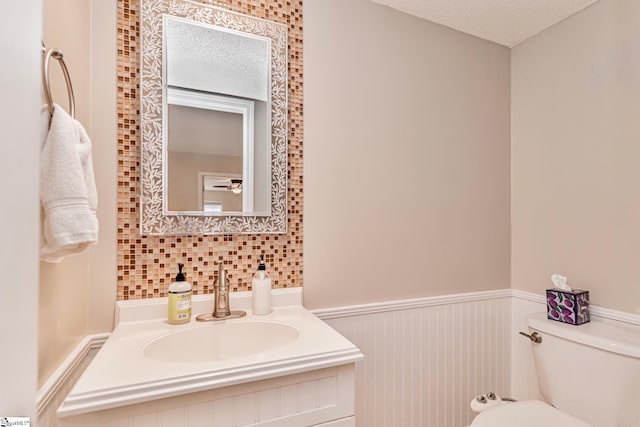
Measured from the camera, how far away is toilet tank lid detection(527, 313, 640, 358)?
117cm

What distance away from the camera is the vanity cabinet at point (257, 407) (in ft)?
2.38

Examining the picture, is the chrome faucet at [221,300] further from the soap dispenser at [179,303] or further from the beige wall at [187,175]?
the beige wall at [187,175]

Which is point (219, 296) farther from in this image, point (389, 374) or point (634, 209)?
point (634, 209)

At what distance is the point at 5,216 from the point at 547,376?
1.78 meters

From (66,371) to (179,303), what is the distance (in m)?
0.33

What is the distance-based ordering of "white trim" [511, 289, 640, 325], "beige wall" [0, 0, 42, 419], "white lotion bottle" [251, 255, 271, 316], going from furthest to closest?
"white trim" [511, 289, 640, 325]
"white lotion bottle" [251, 255, 271, 316]
"beige wall" [0, 0, 42, 419]

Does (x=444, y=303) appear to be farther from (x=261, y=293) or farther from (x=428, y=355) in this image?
(x=261, y=293)

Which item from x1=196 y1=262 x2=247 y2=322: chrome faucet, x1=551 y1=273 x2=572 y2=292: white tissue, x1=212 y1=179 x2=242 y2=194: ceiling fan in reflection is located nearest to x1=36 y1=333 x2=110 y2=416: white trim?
x1=196 y1=262 x2=247 y2=322: chrome faucet

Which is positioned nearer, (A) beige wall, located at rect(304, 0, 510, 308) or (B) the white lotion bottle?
(B) the white lotion bottle

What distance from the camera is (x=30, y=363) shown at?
354mm

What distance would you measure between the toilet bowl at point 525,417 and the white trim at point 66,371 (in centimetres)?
129

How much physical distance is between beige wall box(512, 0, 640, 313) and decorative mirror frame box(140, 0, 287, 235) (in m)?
1.32

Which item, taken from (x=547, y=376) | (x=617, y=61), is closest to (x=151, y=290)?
(x=547, y=376)

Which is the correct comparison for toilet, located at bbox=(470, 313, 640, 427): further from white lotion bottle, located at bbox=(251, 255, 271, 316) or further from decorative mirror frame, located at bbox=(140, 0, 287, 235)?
decorative mirror frame, located at bbox=(140, 0, 287, 235)
